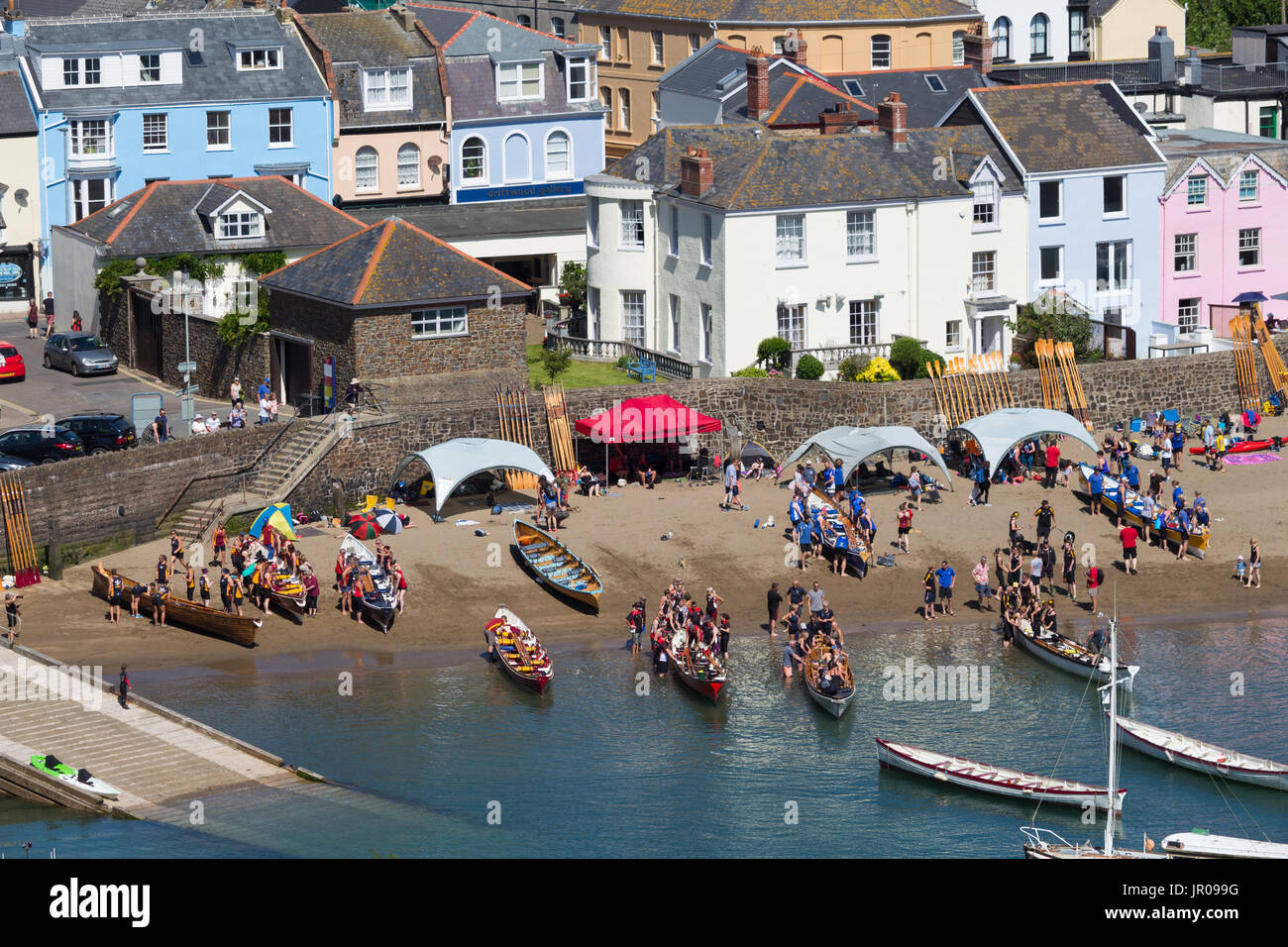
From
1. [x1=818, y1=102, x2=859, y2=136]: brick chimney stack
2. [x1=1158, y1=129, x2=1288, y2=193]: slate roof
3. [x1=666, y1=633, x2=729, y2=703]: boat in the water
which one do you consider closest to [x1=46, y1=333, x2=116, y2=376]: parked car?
[x1=818, y1=102, x2=859, y2=136]: brick chimney stack

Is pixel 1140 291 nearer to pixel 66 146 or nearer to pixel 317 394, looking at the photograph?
pixel 317 394

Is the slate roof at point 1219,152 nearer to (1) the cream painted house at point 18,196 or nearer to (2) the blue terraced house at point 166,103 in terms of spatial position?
(2) the blue terraced house at point 166,103

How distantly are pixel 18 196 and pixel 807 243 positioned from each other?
29631 mm

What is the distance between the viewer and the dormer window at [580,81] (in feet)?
283

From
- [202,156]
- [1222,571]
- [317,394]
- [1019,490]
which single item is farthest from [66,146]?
[1222,571]

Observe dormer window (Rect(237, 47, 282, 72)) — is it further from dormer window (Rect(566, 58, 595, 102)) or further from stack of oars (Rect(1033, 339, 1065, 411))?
stack of oars (Rect(1033, 339, 1065, 411))

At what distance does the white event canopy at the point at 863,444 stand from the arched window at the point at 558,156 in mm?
27436

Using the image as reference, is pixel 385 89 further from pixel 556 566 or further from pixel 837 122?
pixel 556 566

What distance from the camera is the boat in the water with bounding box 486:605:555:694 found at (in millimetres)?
47781

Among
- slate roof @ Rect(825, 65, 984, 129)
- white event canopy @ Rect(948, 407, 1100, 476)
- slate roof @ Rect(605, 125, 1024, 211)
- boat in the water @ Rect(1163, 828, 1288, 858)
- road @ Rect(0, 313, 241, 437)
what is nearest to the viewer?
boat in the water @ Rect(1163, 828, 1288, 858)

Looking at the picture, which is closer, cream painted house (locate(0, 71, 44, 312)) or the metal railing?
the metal railing

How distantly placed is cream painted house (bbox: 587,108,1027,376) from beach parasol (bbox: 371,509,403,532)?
14.1 metres

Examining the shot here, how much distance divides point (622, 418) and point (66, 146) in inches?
1105

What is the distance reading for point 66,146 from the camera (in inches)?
3046
